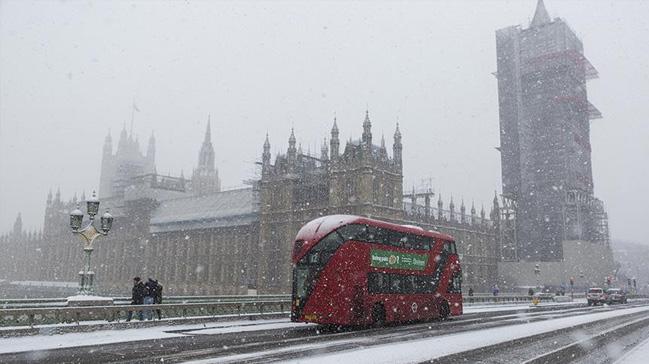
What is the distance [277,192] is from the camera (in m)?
75.7

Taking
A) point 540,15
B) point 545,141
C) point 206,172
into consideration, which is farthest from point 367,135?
point 206,172

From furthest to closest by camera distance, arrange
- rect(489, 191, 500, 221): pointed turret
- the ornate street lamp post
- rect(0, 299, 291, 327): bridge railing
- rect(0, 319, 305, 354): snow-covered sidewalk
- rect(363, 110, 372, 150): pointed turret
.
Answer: rect(489, 191, 500, 221): pointed turret < rect(363, 110, 372, 150): pointed turret < the ornate street lamp post < rect(0, 299, 291, 327): bridge railing < rect(0, 319, 305, 354): snow-covered sidewalk

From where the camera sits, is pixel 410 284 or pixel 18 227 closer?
pixel 410 284

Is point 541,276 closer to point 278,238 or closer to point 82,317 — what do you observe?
point 278,238

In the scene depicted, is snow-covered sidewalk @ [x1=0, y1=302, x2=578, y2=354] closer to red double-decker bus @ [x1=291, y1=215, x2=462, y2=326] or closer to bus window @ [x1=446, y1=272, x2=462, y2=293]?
red double-decker bus @ [x1=291, y1=215, x2=462, y2=326]

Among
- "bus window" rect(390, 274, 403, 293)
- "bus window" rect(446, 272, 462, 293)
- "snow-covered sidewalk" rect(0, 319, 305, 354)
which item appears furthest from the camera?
"bus window" rect(446, 272, 462, 293)

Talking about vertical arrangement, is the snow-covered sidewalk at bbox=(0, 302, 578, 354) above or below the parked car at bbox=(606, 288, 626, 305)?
above

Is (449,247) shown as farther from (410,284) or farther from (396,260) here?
(396,260)

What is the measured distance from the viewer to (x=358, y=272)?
64.4 ft

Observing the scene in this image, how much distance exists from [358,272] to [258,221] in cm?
6063

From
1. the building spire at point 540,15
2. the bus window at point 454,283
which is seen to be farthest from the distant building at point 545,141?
the bus window at point 454,283

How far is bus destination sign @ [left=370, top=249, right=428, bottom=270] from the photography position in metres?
20.6

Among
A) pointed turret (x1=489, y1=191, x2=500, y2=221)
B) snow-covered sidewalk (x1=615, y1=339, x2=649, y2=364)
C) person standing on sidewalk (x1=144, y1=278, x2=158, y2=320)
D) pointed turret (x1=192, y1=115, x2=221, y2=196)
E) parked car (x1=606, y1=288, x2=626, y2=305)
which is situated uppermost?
pointed turret (x1=192, y1=115, x2=221, y2=196)

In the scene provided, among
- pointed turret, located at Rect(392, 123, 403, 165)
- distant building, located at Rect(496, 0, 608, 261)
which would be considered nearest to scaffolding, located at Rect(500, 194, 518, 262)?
distant building, located at Rect(496, 0, 608, 261)
